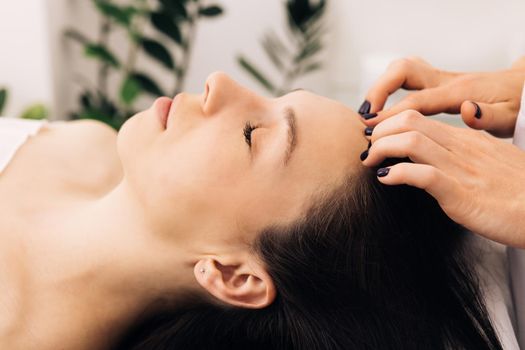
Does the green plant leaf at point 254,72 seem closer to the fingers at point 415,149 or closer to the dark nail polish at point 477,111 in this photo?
the dark nail polish at point 477,111

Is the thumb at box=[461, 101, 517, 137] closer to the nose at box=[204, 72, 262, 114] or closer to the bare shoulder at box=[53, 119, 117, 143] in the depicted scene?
the nose at box=[204, 72, 262, 114]

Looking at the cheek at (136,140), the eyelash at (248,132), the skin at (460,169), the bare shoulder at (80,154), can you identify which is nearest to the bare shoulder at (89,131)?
the bare shoulder at (80,154)

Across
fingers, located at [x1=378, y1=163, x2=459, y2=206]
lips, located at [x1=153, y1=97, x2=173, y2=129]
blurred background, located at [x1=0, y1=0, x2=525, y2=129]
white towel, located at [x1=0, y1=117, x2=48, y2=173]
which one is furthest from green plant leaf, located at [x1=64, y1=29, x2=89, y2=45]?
fingers, located at [x1=378, y1=163, x2=459, y2=206]

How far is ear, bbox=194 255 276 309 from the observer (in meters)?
0.98

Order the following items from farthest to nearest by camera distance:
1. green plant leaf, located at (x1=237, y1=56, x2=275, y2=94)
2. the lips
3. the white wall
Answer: green plant leaf, located at (x1=237, y1=56, x2=275, y2=94)
the white wall
the lips

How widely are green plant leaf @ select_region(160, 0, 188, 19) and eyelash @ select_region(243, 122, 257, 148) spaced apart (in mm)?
1500

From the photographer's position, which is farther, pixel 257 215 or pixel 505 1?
pixel 505 1

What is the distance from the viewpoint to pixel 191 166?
0.98 meters

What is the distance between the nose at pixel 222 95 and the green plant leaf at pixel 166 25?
1.38 meters

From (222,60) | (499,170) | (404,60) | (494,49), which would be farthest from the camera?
(222,60)

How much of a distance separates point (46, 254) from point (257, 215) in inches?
17.6

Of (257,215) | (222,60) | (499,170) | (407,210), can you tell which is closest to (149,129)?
(257,215)

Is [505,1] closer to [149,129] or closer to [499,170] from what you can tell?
[499,170]

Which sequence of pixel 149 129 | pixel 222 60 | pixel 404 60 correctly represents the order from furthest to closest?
A: pixel 222 60 < pixel 404 60 < pixel 149 129
